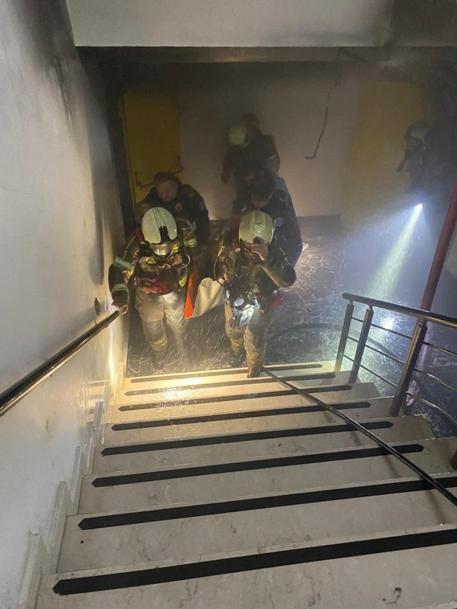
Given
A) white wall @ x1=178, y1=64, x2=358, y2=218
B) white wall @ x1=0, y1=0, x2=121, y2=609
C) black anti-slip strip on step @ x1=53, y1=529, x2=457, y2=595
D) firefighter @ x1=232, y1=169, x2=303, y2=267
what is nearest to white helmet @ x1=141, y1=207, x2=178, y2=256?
white wall @ x1=0, y1=0, x2=121, y2=609

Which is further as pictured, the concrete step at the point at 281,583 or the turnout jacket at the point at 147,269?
the turnout jacket at the point at 147,269

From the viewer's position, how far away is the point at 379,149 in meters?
5.06

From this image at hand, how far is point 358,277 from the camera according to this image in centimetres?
544

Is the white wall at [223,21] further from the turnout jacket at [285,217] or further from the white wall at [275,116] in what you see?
the white wall at [275,116]

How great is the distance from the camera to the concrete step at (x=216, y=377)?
11.3 feet

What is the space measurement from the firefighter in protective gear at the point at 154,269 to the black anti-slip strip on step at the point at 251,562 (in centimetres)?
185

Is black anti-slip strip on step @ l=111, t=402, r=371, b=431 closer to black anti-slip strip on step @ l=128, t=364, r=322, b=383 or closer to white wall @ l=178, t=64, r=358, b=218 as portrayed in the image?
black anti-slip strip on step @ l=128, t=364, r=322, b=383

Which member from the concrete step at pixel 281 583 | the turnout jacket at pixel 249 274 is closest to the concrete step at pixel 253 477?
the concrete step at pixel 281 583

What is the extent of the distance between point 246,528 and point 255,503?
12 centimetres

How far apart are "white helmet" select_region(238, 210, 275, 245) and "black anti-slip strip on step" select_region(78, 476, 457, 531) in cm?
184

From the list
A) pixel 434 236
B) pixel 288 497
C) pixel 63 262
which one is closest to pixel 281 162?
pixel 434 236

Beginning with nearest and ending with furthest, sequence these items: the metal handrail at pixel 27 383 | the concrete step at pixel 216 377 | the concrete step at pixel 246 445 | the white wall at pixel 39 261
A: the metal handrail at pixel 27 383, the white wall at pixel 39 261, the concrete step at pixel 246 445, the concrete step at pixel 216 377

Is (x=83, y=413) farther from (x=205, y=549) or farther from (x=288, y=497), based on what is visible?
(x=288, y=497)

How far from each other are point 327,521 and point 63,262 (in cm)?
169
